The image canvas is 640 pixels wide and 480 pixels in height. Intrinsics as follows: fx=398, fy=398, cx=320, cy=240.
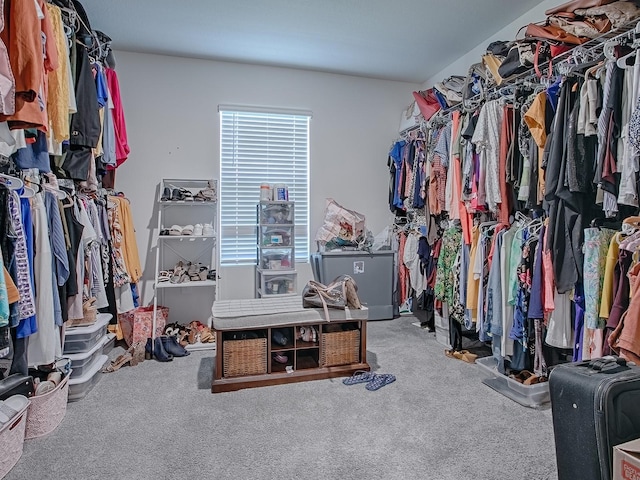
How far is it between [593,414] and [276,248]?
310 centimetres

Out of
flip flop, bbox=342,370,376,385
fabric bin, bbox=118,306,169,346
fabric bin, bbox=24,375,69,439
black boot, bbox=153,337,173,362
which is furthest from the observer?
fabric bin, bbox=118,306,169,346

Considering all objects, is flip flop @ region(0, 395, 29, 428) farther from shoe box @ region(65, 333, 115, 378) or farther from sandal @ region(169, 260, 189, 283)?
sandal @ region(169, 260, 189, 283)

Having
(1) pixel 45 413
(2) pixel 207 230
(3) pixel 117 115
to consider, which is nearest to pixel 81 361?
(1) pixel 45 413

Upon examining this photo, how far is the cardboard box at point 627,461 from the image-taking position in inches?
43.9

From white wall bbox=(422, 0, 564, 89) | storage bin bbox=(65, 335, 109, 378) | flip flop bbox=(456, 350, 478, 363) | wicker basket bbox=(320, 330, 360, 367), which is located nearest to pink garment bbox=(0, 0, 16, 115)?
storage bin bbox=(65, 335, 109, 378)

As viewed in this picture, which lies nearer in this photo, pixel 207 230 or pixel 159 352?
pixel 159 352

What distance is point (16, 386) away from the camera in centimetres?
195

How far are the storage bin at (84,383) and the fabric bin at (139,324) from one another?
0.71 metres

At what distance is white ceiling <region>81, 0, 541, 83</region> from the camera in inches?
122

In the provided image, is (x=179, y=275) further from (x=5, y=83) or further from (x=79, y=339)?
(x=5, y=83)

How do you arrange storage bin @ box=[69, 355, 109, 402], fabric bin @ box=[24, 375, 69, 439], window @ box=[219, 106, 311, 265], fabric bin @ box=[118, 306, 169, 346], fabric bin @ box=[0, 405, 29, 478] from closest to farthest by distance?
fabric bin @ box=[0, 405, 29, 478] → fabric bin @ box=[24, 375, 69, 439] → storage bin @ box=[69, 355, 109, 402] → fabric bin @ box=[118, 306, 169, 346] → window @ box=[219, 106, 311, 265]

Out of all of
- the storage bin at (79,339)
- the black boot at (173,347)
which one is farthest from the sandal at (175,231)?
the storage bin at (79,339)

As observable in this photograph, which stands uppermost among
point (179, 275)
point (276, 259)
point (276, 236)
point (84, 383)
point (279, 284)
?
point (276, 236)

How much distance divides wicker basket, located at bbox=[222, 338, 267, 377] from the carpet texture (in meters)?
0.14
